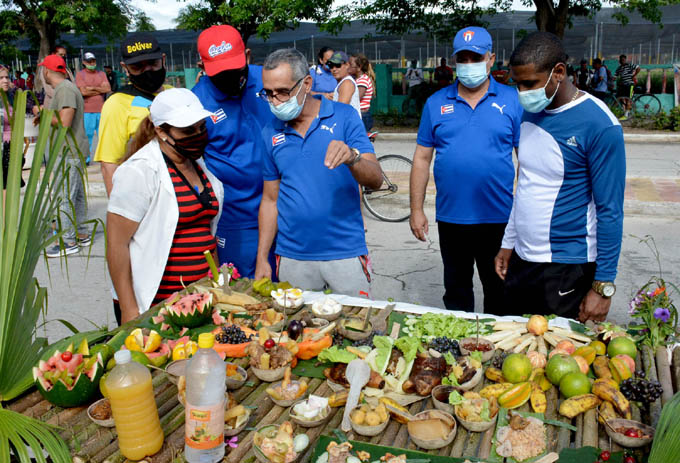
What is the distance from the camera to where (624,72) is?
1798cm

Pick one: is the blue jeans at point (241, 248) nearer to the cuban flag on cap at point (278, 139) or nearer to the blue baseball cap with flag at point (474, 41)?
the cuban flag on cap at point (278, 139)

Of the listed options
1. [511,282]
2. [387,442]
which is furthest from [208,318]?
[511,282]

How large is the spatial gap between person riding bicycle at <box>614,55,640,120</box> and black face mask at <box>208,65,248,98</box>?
1654 cm

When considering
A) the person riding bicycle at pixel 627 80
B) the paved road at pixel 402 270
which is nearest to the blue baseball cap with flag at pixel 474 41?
the paved road at pixel 402 270

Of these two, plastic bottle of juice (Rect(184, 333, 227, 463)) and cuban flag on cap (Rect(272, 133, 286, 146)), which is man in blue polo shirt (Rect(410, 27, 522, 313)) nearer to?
cuban flag on cap (Rect(272, 133, 286, 146))

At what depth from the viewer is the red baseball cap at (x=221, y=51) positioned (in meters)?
3.61

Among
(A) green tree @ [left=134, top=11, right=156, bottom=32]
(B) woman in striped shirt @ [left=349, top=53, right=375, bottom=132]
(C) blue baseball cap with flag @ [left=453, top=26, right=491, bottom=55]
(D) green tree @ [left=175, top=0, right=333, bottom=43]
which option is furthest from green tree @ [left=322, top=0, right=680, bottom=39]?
(A) green tree @ [left=134, top=11, right=156, bottom=32]

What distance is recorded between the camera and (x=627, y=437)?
1.87m

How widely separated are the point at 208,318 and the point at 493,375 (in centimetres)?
142

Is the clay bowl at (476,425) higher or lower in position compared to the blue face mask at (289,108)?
lower

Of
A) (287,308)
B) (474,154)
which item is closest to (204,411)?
(287,308)

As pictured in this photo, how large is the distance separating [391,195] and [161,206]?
21.1ft

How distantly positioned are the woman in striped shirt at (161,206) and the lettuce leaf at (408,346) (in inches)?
53.0

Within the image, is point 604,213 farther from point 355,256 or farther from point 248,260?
point 248,260
